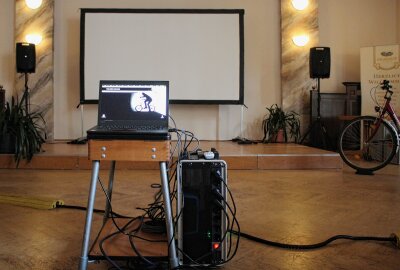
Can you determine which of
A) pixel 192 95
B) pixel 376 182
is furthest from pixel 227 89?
pixel 376 182

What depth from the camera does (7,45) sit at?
634cm

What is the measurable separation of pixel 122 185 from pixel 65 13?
3.86 m

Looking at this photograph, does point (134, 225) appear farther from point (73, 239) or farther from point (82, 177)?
point (82, 177)

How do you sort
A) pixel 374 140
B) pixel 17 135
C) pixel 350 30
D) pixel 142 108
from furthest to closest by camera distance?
pixel 350 30 → pixel 17 135 → pixel 374 140 → pixel 142 108

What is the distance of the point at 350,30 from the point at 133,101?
5642 millimetres

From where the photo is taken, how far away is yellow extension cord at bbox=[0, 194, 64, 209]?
2.78 metres

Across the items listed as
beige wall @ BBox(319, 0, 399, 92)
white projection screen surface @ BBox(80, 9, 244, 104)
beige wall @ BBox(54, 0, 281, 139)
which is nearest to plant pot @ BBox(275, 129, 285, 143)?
beige wall @ BBox(54, 0, 281, 139)

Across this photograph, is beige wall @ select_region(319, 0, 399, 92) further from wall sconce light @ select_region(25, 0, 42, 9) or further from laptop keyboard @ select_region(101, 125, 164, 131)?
laptop keyboard @ select_region(101, 125, 164, 131)

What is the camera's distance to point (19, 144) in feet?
14.9

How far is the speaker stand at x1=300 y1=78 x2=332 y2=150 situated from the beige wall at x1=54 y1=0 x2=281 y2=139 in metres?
0.77

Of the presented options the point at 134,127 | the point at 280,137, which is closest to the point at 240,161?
the point at 280,137

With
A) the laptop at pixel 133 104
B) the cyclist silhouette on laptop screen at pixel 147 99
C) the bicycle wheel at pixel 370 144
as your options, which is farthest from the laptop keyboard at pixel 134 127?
the bicycle wheel at pixel 370 144

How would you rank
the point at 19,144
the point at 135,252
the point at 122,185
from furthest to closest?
the point at 19,144, the point at 122,185, the point at 135,252

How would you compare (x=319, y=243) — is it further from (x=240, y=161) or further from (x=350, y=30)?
(x=350, y=30)
